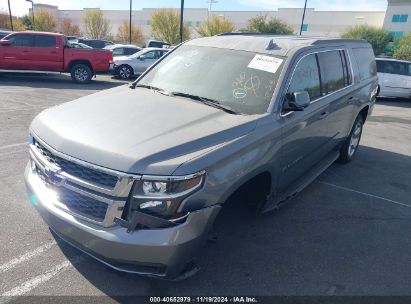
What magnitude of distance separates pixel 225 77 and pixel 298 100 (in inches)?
31.6

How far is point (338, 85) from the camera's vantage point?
4688 millimetres

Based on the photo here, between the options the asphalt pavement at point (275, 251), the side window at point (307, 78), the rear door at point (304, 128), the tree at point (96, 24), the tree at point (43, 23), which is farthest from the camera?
the tree at point (96, 24)

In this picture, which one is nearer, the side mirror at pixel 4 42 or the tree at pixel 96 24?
the side mirror at pixel 4 42

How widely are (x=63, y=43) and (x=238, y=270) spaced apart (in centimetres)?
1389

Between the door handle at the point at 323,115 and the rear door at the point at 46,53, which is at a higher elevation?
the door handle at the point at 323,115

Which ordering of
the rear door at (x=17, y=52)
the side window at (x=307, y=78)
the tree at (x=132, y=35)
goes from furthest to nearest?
the tree at (x=132, y=35), the rear door at (x=17, y=52), the side window at (x=307, y=78)

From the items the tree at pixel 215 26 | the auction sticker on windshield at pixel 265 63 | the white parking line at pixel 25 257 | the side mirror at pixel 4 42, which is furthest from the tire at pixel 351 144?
the tree at pixel 215 26

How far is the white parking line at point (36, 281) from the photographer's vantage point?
2.55 meters

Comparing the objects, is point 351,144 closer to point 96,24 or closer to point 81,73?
point 81,73

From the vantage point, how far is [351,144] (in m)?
6.04

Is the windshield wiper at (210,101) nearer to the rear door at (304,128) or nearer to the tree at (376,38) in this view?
the rear door at (304,128)

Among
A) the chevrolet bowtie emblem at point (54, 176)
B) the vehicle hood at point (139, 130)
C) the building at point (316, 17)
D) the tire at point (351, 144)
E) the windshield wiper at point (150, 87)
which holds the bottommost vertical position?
the tire at point (351, 144)

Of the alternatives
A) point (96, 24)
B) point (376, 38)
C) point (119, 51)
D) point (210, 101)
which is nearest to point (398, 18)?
point (376, 38)

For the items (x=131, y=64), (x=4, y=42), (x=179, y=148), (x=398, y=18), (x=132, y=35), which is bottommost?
(x=132, y=35)
